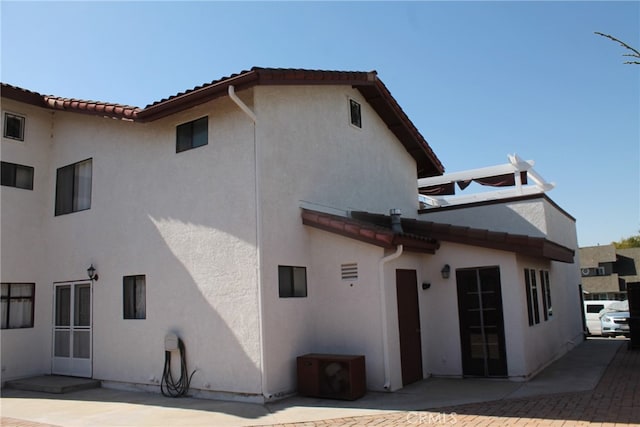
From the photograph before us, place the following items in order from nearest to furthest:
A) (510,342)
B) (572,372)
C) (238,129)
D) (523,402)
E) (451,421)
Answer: (451,421)
(523,402)
(238,129)
(510,342)
(572,372)

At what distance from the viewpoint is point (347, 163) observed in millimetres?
12109

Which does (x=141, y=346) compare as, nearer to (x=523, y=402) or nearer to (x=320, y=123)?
(x=320, y=123)

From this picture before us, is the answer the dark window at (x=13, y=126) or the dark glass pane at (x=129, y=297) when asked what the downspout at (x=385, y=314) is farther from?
the dark window at (x=13, y=126)

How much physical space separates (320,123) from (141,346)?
20.2ft

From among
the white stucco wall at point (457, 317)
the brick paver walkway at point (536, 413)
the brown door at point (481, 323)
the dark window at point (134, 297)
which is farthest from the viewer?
the dark window at point (134, 297)

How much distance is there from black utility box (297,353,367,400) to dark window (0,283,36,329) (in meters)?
7.48

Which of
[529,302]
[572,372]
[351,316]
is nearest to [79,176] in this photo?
[351,316]

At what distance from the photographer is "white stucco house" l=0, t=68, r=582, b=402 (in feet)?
31.2

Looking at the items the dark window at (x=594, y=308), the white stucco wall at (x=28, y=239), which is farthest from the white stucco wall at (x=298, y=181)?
the dark window at (x=594, y=308)

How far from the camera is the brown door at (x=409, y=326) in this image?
10148mm

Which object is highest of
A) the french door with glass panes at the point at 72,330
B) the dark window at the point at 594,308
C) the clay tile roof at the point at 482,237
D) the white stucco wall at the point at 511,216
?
the white stucco wall at the point at 511,216

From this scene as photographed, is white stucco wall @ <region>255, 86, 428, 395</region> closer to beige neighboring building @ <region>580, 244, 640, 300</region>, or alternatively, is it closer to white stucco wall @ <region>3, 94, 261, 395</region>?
white stucco wall @ <region>3, 94, 261, 395</region>

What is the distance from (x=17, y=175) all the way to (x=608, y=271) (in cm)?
4187

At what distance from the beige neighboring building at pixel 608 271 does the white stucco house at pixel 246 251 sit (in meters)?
30.0
